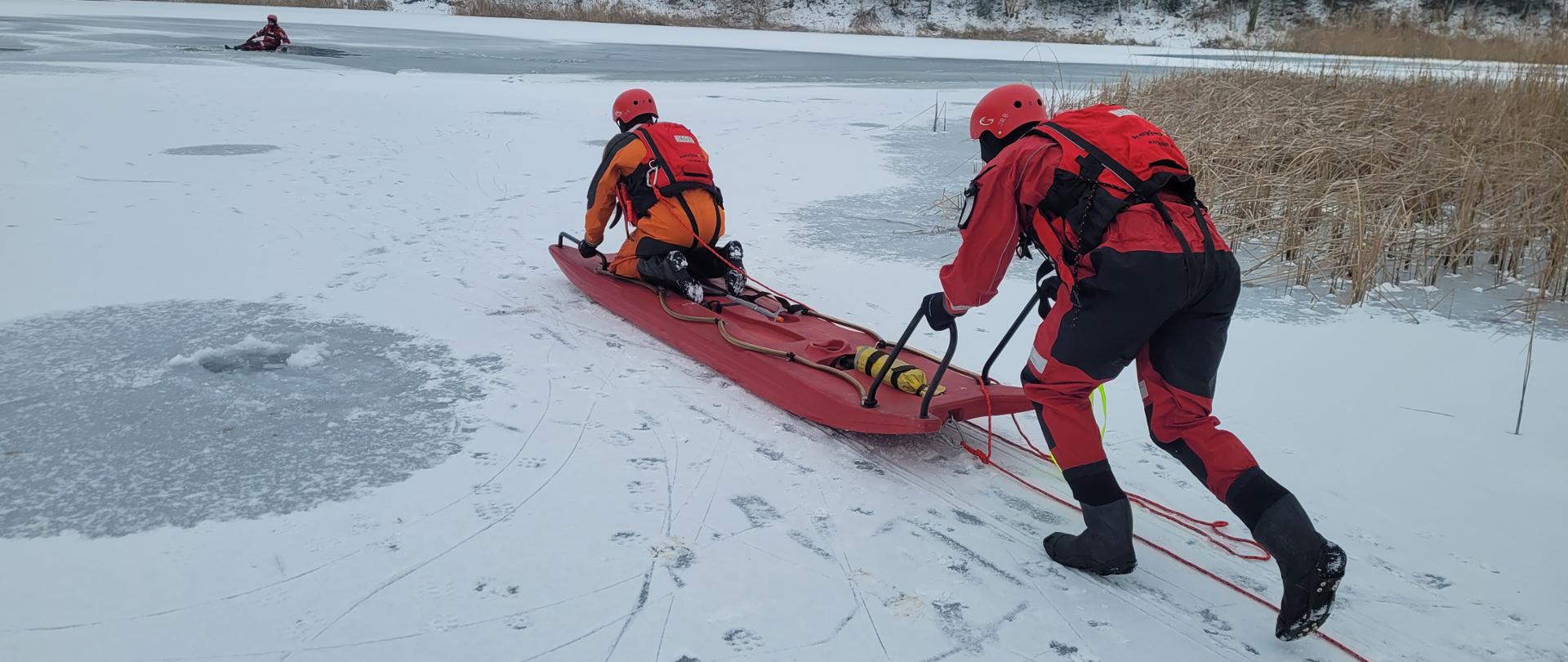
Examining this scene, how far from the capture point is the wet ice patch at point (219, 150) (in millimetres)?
7422

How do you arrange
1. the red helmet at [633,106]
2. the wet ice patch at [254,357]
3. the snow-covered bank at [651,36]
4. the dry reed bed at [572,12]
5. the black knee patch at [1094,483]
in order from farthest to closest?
the dry reed bed at [572,12] → the snow-covered bank at [651,36] → the red helmet at [633,106] → the wet ice patch at [254,357] → the black knee patch at [1094,483]

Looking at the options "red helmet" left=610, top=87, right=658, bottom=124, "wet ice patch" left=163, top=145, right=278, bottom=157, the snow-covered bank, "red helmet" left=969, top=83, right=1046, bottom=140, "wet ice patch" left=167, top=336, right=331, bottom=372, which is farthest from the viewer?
the snow-covered bank

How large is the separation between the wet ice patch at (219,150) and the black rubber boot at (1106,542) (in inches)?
275

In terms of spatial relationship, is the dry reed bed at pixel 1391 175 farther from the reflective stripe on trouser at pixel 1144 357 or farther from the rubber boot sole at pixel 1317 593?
the rubber boot sole at pixel 1317 593

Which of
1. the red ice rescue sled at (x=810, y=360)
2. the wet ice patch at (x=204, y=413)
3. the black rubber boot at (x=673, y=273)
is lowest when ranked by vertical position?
the wet ice patch at (x=204, y=413)

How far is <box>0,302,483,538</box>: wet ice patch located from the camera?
2.79 meters

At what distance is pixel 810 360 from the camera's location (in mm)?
3707

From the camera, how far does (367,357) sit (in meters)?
3.97

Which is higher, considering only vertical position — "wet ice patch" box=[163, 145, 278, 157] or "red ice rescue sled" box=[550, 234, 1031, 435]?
"wet ice patch" box=[163, 145, 278, 157]

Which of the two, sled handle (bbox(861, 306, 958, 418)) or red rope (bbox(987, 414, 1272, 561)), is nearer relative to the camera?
red rope (bbox(987, 414, 1272, 561))

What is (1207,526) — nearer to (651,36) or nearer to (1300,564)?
(1300,564)

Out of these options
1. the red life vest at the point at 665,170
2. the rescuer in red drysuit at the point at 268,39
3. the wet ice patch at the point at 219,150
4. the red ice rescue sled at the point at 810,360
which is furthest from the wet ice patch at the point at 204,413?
the rescuer in red drysuit at the point at 268,39

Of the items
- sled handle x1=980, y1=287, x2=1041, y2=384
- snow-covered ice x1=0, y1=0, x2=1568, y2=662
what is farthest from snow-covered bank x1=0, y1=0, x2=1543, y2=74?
sled handle x1=980, y1=287, x2=1041, y2=384

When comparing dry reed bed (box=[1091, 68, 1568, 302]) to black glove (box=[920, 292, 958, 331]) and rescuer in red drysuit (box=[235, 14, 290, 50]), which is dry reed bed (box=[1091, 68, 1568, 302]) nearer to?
black glove (box=[920, 292, 958, 331])
